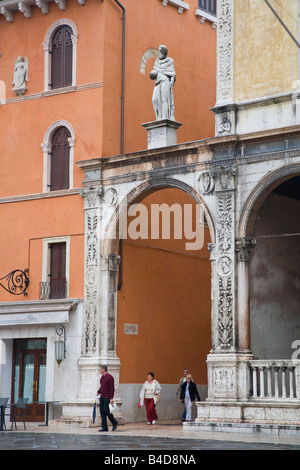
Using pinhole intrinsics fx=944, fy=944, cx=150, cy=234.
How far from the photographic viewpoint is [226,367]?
23.0 metres

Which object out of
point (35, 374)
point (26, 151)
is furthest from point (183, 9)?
point (35, 374)

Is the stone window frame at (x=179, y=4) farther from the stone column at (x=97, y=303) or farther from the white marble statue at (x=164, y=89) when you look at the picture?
the stone column at (x=97, y=303)

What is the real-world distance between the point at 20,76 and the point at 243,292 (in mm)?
10237

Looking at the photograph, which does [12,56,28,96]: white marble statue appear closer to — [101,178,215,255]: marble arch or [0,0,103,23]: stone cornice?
[0,0,103,23]: stone cornice

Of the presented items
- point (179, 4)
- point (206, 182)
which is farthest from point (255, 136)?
point (179, 4)

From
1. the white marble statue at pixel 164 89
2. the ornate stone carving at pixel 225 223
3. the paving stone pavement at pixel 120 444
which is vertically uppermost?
the white marble statue at pixel 164 89

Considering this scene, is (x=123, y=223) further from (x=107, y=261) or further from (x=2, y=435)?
(x=2, y=435)

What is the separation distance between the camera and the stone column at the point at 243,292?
910 inches

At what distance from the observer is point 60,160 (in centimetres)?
2762

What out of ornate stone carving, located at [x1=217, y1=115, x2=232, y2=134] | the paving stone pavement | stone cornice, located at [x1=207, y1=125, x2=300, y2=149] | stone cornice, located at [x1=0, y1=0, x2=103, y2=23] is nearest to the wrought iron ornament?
the paving stone pavement

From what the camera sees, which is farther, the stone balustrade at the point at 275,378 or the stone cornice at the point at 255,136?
the stone cornice at the point at 255,136

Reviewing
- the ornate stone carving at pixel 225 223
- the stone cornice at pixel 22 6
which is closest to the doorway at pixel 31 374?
the ornate stone carving at pixel 225 223

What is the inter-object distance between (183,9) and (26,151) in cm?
705

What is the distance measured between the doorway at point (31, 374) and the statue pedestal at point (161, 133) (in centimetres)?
657
